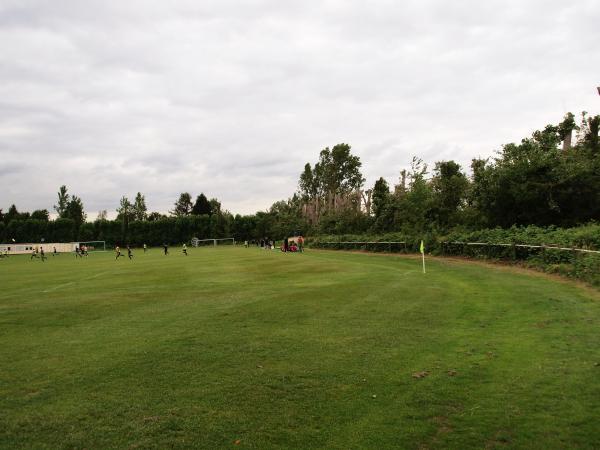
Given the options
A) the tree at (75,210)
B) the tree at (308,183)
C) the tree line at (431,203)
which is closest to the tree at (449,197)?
the tree line at (431,203)

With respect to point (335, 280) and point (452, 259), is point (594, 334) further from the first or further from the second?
point (452, 259)

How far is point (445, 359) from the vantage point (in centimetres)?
747

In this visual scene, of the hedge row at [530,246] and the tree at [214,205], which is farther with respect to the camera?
the tree at [214,205]

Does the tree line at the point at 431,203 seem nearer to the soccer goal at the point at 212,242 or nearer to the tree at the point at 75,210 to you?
the soccer goal at the point at 212,242

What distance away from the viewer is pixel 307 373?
6859 millimetres

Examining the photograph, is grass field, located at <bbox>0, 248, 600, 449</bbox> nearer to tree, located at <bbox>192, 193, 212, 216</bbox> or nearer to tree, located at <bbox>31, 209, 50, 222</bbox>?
tree, located at <bbox>192, 193, 212, 216</bbox>

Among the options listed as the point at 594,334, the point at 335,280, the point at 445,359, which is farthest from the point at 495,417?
the point at 335,280

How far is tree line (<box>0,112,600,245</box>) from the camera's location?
2941 cm

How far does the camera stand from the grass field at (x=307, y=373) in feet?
16.3

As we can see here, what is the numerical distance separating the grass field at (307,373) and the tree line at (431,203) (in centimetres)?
1813

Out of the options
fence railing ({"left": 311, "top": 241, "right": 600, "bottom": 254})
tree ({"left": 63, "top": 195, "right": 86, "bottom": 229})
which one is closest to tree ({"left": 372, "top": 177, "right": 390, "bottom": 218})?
fence railing ({"left": 311, "top": 241, "right": 600, "bottom": 254})

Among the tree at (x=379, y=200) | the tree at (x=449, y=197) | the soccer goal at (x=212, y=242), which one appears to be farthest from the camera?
the soccer goal at (x=212, y=242)

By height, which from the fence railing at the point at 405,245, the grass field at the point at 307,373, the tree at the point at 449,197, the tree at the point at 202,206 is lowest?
the grass field at the point at 307,373

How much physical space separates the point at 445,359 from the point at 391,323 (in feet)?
9.06
